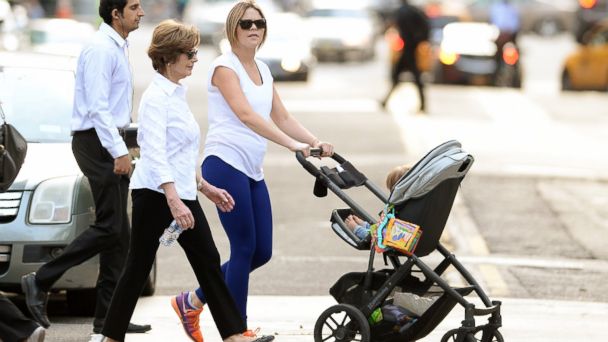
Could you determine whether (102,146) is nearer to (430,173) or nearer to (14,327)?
(14,327)

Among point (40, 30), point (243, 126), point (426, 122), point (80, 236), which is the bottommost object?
point (40, 30)

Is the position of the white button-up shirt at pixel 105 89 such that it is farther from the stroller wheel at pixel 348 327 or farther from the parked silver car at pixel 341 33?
the parked silver car at pixel 341 33

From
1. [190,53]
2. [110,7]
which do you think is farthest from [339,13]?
[190,53]

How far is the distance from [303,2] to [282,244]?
63.4 metres

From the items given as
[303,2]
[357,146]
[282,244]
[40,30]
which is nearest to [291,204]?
[282,244]

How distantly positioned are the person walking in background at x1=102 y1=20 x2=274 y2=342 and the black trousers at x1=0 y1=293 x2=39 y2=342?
1.45 feet

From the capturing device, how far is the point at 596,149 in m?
19.4

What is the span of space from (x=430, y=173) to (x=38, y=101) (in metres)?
3.34

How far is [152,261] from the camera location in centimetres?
732

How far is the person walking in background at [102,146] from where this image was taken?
789cm

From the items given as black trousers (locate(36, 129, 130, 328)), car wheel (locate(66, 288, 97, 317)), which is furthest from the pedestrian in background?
black trousers (locate(36, 129, 130, 328))

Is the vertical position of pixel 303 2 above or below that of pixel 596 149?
below

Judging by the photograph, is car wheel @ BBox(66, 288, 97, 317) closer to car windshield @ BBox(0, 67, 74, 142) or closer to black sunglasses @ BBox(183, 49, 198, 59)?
car windshield @ BBox(0, 67, 74, 142)

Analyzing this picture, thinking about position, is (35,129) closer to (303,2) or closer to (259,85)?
(259,85)
